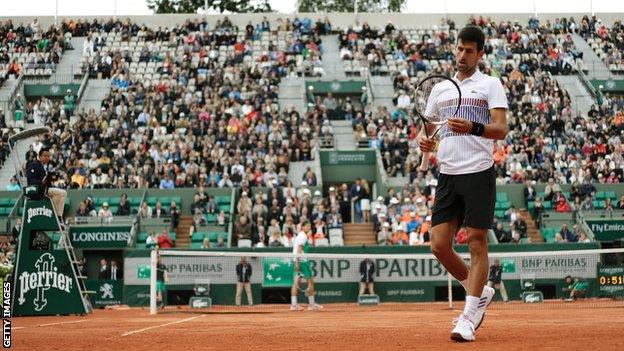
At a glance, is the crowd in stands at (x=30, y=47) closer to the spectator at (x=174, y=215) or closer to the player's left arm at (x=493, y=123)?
the spectator at (x=174, y=215)

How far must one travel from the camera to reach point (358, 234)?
30906 millimetres

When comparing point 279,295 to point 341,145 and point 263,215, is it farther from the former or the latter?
point 341,145

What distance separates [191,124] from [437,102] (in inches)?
1112

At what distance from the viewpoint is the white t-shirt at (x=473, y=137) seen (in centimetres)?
814

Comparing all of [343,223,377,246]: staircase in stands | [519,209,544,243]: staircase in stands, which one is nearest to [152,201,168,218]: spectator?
[343,223,377,246]: staircase in stands

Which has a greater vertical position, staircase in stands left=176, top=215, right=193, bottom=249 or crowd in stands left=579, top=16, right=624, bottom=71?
crowd in stands left=579, top=16, right=624, bottom=71

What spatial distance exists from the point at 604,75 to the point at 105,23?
23298mm

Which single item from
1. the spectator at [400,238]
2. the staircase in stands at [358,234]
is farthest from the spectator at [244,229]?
the spectator at [400,238]

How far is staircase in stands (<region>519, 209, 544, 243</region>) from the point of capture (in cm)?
2978

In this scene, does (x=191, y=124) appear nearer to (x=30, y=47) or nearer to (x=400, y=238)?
(x=400, y=238)

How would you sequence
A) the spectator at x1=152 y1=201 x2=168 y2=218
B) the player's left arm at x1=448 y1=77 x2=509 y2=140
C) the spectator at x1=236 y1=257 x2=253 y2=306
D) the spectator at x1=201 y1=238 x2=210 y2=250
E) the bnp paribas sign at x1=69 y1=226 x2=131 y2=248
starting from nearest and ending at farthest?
Result: the player's left arm at x1=448 y1=77 x2=509 y2=140 < the spectator at x1=236 y1=257 x2=253 y2=306 < the spectator at x1=201 y1=238 x2=210 y2=250 < the bnp paribas sign at x1=69 y1=226 x2=131 y2=248 < the spectator at x1=152 y1=201 x2=168 y2=218

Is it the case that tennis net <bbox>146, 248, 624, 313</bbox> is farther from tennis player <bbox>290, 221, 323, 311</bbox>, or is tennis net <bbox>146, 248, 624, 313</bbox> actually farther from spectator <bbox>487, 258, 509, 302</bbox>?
tennis player <bbox>290, 221, 323, 311</bbox>

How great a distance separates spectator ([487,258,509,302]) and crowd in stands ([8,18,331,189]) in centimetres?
912

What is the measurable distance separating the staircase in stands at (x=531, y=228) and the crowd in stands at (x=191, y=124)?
303 inches
